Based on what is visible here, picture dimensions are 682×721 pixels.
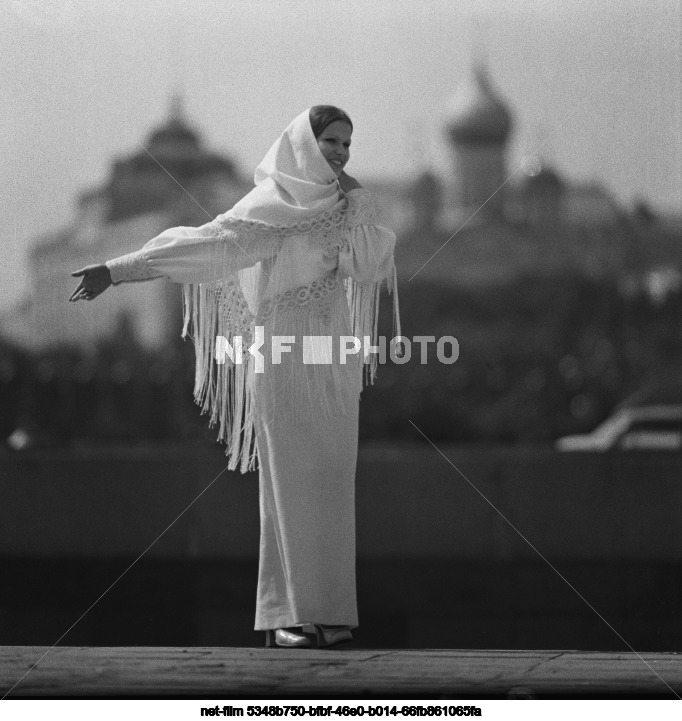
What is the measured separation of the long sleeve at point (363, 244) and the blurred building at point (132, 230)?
172 inches

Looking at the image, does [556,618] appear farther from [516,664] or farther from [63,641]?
[516,664]

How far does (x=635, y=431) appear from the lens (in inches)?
452

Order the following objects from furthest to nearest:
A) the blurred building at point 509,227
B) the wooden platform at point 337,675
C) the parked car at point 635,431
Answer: the blurred building at point 509,227, the parked car at point 635,431, the wooden platform at point 337,675

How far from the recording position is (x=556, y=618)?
14.1ft

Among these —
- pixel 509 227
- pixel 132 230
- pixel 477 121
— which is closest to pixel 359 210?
pixel 132 230

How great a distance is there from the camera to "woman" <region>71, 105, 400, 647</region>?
2.16 metres

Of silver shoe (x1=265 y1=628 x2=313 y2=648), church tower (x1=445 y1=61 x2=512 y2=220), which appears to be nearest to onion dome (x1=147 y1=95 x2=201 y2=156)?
church tower (x1=445 y1=61 x2=512 y2=220)

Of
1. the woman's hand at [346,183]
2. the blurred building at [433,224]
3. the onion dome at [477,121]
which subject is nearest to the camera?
the woman's hand at [346,183]

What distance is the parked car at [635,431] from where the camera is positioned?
33.1ft

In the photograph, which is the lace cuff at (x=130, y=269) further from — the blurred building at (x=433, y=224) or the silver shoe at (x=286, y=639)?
the blurred building at (x=433, y=224)

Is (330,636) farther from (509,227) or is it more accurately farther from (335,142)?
(509,227)

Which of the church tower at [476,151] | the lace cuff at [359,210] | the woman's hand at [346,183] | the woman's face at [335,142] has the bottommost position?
the lace cuff at [359,210]

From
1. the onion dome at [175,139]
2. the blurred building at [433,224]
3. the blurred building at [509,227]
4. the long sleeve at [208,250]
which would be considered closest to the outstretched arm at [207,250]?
the long sleeve at [208,250]

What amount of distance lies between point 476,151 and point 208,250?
12.8m
